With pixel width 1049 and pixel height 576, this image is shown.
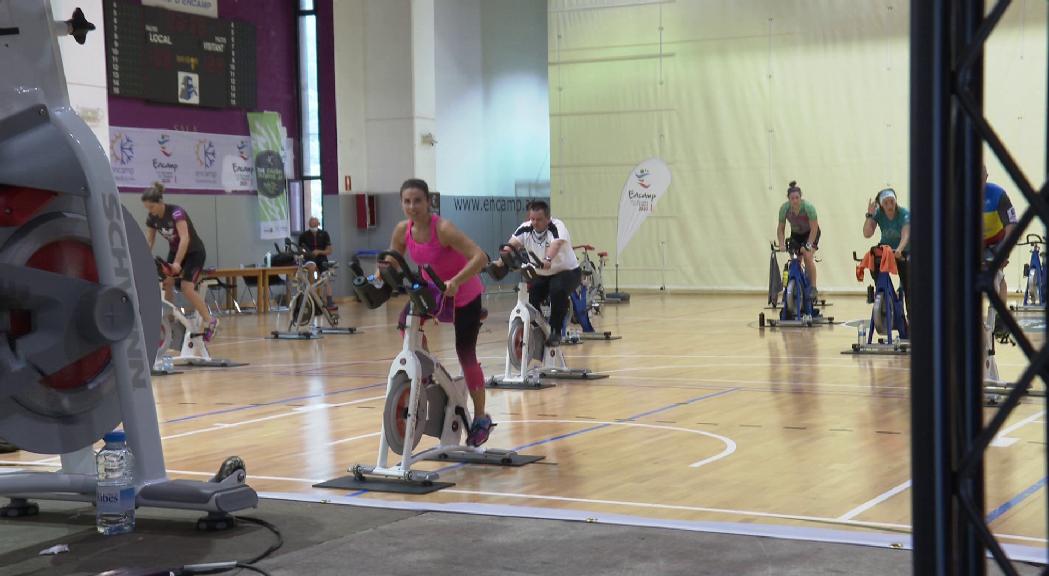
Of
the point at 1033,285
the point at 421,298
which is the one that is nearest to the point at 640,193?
the point at 1033,285

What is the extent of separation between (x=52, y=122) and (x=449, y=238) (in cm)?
208

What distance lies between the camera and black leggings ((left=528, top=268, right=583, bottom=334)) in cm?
1089

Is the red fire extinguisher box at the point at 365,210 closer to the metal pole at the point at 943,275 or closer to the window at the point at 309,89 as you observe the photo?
the window at the point at 309,89

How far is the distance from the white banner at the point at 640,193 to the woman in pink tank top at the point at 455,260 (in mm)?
9053

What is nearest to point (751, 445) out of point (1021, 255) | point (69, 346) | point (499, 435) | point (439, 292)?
point (499, 435)

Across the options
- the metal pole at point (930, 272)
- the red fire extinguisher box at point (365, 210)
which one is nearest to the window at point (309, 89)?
the red fire extinguisher box at point (365, 210)

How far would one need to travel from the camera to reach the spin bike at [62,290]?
5.32m

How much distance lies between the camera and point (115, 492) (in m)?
5.34

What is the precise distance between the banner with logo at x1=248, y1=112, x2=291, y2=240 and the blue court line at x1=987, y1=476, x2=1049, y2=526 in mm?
16775

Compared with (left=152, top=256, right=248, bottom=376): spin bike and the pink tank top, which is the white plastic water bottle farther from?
(left=152, top=256, right=248, bottom=376): spin bike

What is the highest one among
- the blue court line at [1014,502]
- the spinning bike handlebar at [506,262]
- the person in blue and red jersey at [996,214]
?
the person in blue and red jersey at [996,214]

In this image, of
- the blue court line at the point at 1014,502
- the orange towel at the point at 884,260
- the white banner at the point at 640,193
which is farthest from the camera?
the white banner at the point at 640,193

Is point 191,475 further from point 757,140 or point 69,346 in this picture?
point 757,140

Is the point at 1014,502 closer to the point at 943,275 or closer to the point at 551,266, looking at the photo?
the point at 943,275
